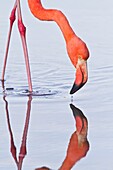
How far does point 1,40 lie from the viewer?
8.82m

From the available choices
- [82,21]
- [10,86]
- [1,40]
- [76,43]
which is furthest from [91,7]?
[76,43]

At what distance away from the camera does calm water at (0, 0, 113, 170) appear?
16.4 ft

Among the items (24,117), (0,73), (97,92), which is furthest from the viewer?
(0,73)

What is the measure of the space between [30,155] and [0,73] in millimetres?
2606

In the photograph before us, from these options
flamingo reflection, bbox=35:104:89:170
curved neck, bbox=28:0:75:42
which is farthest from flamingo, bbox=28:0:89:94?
flamingo reflection, bbox=35:104:89:170

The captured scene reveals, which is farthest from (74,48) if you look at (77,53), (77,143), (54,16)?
(77,143)

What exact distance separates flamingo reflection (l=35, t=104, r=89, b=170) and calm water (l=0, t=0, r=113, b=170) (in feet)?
0.12

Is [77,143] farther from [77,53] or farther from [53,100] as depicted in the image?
[53,100]

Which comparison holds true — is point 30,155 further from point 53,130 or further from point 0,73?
point 0,73

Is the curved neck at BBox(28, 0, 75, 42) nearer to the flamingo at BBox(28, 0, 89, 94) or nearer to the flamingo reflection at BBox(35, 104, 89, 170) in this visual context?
the flamingo at BBox(28, 0, 89, 94)

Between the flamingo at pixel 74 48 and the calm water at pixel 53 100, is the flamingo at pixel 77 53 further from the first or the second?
the calm water at pixel 53 100

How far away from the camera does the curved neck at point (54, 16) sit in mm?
6188

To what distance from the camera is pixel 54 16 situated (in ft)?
21.0

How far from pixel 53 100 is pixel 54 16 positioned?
0.73m
